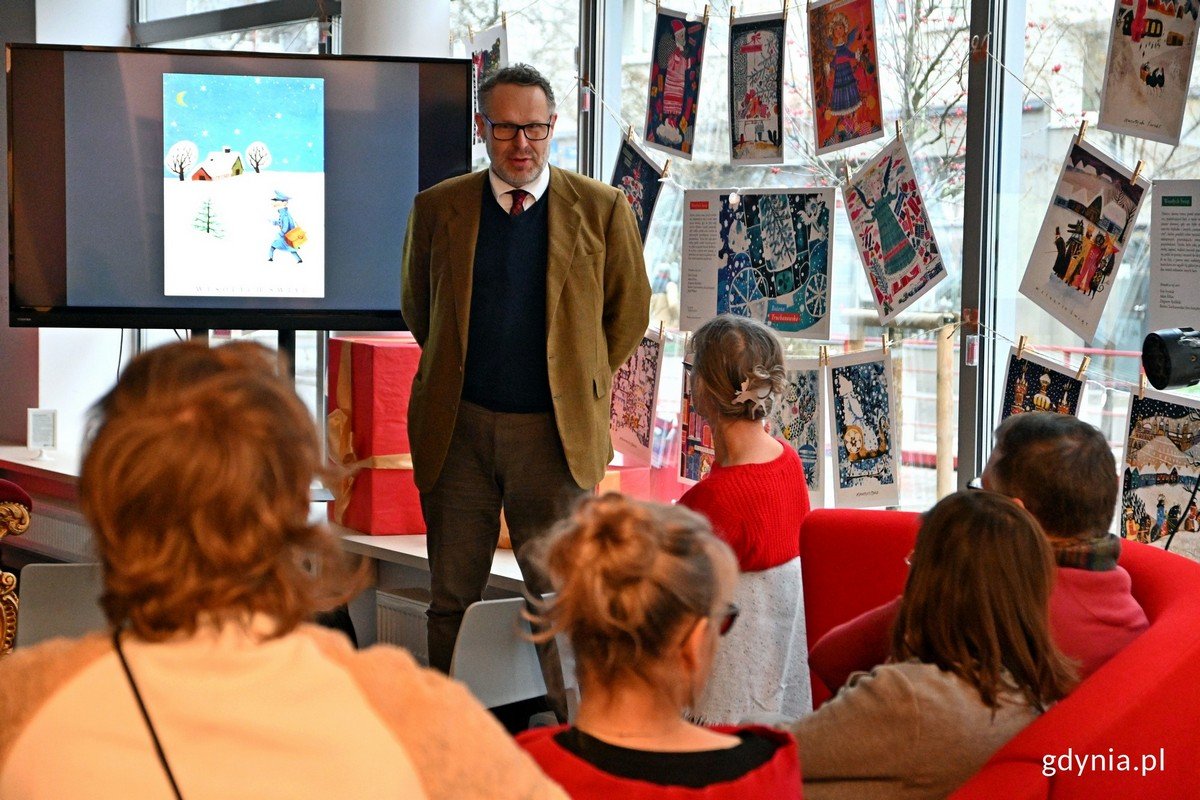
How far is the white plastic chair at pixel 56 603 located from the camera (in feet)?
10.4

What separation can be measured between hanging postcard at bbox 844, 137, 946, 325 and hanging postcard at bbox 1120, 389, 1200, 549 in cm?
59

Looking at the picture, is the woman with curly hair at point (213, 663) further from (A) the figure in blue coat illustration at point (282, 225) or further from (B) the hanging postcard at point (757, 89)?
(A) the figure in blue coat illustration at point (282, 225)

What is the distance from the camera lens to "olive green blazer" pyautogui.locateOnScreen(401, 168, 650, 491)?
2.98 m

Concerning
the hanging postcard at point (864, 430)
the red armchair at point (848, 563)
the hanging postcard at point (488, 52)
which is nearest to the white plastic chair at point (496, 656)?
the red armchair at point (848, 563)

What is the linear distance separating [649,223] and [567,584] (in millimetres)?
2536

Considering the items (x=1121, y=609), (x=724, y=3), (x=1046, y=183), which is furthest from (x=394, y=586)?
(x=1121, y=609)

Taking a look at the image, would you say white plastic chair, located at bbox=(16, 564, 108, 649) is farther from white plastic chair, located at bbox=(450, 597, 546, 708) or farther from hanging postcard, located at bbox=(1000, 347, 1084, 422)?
hanging postcard, located at bbox=(1000, 347, 1084, 422)

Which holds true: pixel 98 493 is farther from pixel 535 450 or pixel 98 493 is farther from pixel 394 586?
pixel 394 586

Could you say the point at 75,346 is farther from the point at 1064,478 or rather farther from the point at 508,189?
the point at 1064,478

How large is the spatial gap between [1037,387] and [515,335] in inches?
46.4

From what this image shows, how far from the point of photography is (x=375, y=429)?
3.79 meters

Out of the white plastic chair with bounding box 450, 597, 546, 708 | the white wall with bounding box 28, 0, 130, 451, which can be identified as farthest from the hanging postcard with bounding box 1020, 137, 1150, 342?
the white wall with bounding box 28, 0, 130, 451

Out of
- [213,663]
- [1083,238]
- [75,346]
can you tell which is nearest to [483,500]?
[1083,238]

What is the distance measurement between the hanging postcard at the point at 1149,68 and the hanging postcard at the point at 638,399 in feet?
4.73
